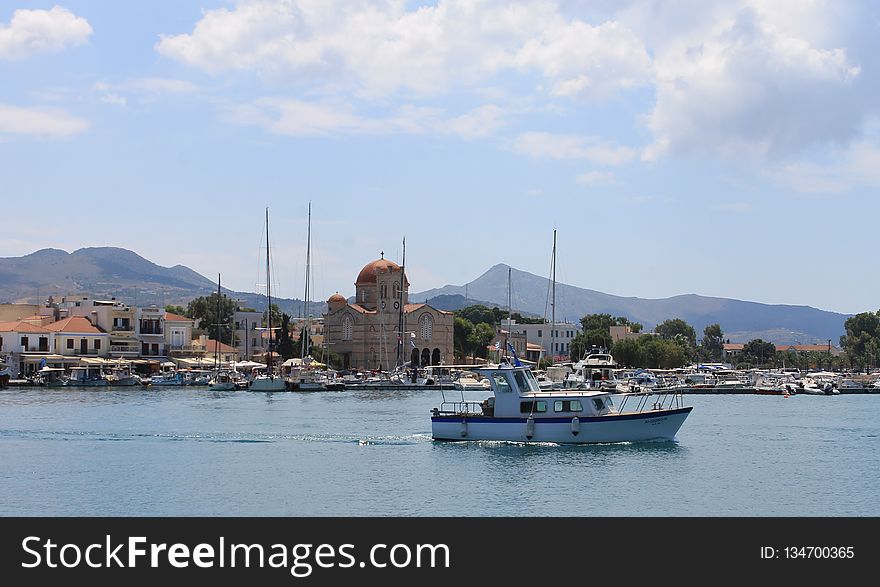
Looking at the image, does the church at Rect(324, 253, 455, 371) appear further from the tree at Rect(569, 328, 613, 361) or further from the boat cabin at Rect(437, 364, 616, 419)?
the boat cabin at Rect(437, 364, 616, 419)

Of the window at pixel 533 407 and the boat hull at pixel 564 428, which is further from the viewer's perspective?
the window at pixel 533 407

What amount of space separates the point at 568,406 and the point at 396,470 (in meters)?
9.43

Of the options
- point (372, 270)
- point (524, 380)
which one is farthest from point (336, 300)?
point (524, 380)

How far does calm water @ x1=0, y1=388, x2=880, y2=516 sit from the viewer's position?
3375 cm

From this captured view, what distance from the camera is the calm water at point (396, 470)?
3375 cm

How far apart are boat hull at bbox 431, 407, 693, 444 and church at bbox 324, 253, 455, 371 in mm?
92395

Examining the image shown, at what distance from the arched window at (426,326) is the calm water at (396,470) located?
77388 millimetres

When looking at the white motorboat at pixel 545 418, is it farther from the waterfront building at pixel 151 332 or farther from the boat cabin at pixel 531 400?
the waterfront building at pixel 151 332

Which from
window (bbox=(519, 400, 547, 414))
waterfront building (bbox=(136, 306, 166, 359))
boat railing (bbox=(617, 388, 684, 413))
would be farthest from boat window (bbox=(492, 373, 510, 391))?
waterfront building (bbox=(136, 306, 166, 359))

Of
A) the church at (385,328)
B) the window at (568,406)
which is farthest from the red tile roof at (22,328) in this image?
the window at (568,406)

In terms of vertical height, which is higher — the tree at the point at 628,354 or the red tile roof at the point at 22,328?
the red tile roof at the point at 22,328

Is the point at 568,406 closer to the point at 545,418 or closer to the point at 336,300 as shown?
the point at 545,418
